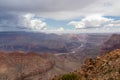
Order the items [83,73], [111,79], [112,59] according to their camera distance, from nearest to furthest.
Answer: [111,79], [83,73], [112,59]

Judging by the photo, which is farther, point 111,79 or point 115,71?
point 115,71

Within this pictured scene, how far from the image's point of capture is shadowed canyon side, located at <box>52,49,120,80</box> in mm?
23672

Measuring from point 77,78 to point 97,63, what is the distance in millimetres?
7655

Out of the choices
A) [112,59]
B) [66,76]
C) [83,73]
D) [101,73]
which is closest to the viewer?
[66,76]

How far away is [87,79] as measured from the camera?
2444cm

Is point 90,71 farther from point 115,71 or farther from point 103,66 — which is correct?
point 115,71

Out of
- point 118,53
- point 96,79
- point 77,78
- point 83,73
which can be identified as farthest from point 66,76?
point 118,53

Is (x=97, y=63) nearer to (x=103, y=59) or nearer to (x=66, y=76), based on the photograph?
(x=103, y=59)

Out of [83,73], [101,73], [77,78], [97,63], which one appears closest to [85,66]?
[97,63]

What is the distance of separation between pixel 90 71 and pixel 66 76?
5.39m

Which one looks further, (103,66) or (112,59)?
(112,59)

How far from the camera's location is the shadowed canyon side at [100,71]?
23.7 metres

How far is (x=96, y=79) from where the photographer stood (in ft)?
75.9

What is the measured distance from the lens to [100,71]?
89.1ft
